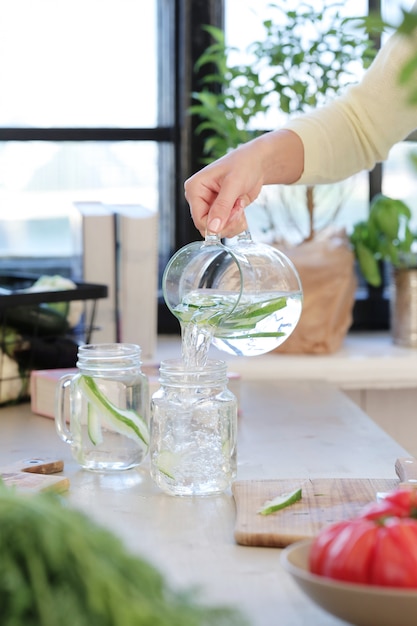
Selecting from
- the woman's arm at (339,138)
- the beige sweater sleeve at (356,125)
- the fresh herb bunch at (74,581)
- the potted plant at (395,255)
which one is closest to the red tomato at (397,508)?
the fresh herb bunch at (74,581)

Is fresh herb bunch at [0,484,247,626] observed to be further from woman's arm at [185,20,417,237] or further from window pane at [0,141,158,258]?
window pane at [0,141,158,258]

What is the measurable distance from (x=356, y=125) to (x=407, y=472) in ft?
2.58

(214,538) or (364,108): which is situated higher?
(364,108)

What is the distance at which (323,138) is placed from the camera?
1799 mm

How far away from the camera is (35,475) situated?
1.29m

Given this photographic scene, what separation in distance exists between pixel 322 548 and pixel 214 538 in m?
0.35

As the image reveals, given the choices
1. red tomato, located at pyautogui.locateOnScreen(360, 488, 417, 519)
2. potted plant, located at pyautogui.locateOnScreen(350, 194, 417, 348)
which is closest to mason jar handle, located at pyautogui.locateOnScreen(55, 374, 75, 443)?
red tomato, located at pyautogui.locateOnScreen(360, 488, 417, 519)

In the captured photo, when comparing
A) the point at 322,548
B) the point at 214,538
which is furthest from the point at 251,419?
the point at 322,548

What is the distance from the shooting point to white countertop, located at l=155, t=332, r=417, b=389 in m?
2.31

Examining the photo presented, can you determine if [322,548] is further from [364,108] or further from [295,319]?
[364,108]

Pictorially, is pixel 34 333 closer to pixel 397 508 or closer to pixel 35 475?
pixel 35 475

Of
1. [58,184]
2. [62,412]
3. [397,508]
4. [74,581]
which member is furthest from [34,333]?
[74,581]

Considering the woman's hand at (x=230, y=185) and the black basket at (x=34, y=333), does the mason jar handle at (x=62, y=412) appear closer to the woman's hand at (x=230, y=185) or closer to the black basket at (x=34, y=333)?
the woman's hand at (x=230, y=185)

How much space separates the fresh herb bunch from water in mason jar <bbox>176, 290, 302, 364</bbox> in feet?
2.19
